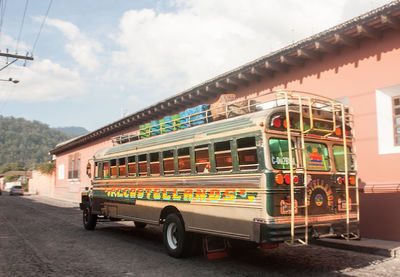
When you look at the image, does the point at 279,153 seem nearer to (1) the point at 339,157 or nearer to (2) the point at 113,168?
(1) the point at 339,157

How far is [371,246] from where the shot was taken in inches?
336

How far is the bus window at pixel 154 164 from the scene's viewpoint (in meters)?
9.21

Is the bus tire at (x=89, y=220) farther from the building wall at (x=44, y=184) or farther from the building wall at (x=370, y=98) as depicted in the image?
the building wall at (x=44, y=184)

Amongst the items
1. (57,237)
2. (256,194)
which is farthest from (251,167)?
(57,237)

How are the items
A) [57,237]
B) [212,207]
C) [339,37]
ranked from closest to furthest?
[212,207]
[339,37]
[57,237]

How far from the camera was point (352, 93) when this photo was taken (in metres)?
10.5

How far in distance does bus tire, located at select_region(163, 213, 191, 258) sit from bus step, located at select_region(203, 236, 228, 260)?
62 cm

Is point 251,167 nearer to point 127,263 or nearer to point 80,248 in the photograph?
point 127,263

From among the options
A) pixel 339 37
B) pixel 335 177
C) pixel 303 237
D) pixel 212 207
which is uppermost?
pixel 339 37

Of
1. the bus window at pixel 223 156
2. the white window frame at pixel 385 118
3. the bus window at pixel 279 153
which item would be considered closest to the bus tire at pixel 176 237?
the bus window at pixel 223 156

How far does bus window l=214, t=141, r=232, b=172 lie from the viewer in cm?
704

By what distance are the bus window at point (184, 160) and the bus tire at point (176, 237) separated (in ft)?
3.46

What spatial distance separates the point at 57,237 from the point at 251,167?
281 inches

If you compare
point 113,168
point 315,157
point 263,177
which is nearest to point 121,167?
point 113,168
